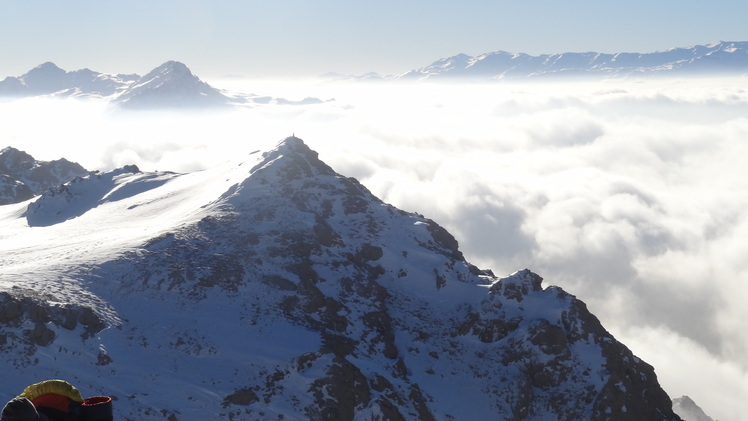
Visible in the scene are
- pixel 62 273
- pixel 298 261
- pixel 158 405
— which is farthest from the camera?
pixel 298 261

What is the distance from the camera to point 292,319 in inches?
2928

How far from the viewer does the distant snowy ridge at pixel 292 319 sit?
199 ft

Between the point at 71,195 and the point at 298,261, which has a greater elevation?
the point at 71,195

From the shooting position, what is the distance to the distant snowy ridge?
199ft

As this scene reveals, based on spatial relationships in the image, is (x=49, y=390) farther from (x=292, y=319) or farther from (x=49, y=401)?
(x=292, y=319)

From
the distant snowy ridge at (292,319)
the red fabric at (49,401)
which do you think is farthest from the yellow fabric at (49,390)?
the distant snowy ridge at (292,319)

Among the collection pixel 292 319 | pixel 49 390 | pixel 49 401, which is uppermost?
pixel 49 390

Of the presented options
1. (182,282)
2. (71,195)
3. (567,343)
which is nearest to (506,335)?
(567,343)

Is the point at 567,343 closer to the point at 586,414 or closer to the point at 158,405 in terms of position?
the point at 586,414

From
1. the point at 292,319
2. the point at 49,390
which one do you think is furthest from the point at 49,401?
the point at 292,319

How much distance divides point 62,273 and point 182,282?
43.4 ft

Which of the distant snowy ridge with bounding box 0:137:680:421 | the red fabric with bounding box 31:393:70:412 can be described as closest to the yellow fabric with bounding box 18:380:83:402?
the red fabric with bounding box 31:393:70:412

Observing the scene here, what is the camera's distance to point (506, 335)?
80.5 m

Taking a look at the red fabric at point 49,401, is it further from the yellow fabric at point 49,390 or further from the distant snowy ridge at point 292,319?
the distant snowy ridge at point 292,319
